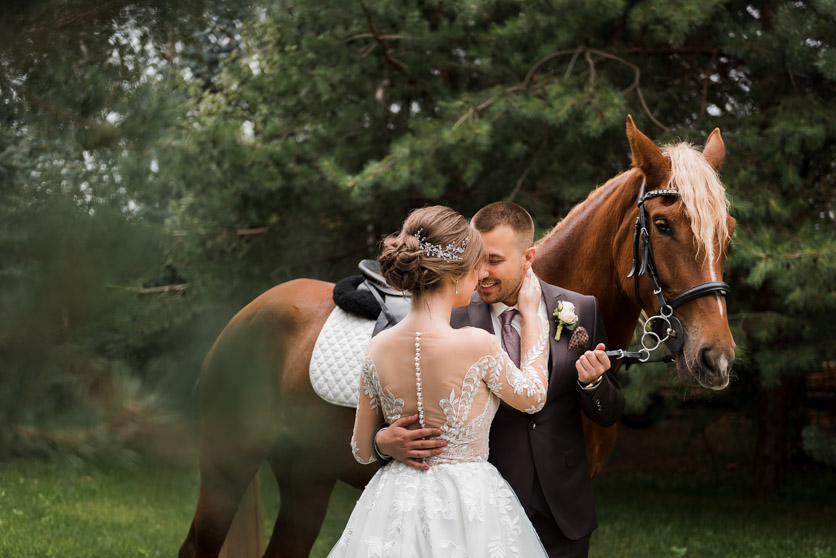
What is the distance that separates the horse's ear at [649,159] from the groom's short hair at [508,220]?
0.63 meters

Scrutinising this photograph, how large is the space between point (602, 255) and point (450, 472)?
1.19 metres

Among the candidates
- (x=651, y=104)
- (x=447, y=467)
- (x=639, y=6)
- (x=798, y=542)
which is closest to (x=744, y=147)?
(x=651, y=104)

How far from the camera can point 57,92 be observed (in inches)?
69.6

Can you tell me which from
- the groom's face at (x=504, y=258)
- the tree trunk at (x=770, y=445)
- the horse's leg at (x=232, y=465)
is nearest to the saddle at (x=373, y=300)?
the horse's leg at (x=232, y=465)

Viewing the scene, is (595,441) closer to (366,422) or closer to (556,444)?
(556,444)

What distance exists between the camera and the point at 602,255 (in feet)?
10.2

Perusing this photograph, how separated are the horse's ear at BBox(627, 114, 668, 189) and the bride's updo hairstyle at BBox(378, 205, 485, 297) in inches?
37.0

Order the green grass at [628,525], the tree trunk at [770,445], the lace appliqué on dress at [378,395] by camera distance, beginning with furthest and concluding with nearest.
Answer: the tree trunk at [770,445] < the green grass at [628,525] < the lace appliqué on dress at [378,395]

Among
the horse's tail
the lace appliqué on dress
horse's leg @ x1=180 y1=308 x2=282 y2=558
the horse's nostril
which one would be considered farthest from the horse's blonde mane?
the horse's tail

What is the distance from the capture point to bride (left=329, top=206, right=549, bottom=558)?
7.43 ft

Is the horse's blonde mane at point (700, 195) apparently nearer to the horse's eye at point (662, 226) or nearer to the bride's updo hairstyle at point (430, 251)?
the horse's eye at point (662, 226)

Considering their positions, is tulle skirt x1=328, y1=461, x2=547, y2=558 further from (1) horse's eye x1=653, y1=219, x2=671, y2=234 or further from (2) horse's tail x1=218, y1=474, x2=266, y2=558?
(2) horse's tail x1=218, y1=474, x2=266, y2=558

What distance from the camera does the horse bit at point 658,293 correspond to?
272cm

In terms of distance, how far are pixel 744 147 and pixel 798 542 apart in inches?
135
